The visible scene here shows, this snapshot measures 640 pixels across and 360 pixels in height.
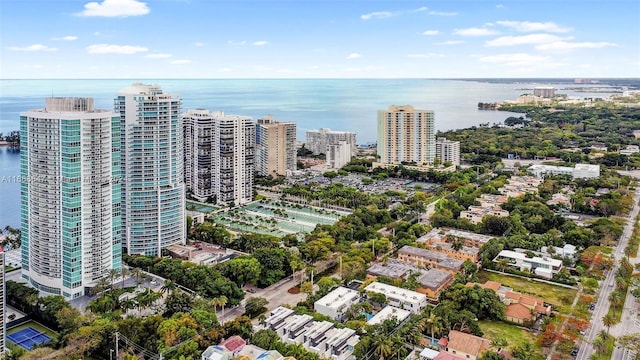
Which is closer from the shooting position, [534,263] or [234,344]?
[234,344]

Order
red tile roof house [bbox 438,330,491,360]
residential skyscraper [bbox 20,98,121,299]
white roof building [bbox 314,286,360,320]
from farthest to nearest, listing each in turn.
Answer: residential skyscraper [bbox 20,98,121,299] → white roof building [bbox 314,286,360,320] → red tile roof house [bbox 438,330,491,360]

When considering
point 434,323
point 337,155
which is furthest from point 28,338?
point 337,155

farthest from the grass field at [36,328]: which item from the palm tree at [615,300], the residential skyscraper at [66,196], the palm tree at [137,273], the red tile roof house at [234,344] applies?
the palm tree at [615,300]

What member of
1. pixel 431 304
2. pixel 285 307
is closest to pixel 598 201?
pixel 431 304

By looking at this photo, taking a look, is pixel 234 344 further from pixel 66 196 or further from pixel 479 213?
pixel 479 213

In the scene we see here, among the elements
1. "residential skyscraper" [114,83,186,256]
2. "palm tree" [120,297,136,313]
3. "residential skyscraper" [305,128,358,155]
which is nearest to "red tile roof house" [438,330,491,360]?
"palm tree" [120,297,136,313]

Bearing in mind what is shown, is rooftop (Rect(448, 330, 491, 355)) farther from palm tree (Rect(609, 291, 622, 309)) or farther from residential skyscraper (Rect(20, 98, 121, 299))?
residential skyscraper (Rect(20, 98, 121, 299))

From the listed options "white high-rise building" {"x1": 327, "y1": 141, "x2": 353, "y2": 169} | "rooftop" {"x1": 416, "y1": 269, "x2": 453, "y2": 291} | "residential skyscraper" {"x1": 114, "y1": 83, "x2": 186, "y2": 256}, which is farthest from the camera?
"white high-rise building" {"x1": 327, "y1": 141, "x2": 353, "y2": 169}
